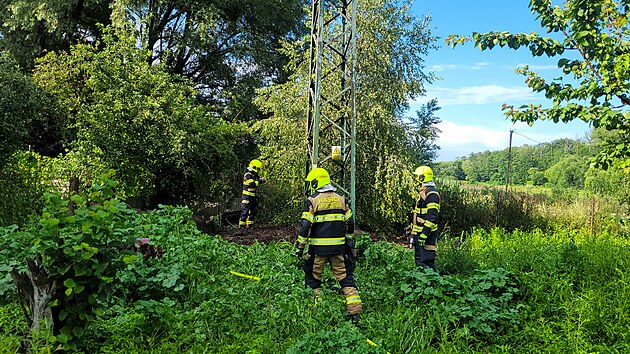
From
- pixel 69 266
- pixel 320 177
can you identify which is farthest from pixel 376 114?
pixel 69 266

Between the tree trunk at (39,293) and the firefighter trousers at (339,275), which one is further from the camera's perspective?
the firefighter trousers at (339,275)

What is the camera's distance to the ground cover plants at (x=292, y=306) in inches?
136

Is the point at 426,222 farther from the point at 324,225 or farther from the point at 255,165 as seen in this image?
the point at 255,165

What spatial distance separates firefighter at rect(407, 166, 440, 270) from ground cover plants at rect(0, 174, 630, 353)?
0.61 m

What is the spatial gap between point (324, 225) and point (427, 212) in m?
2.29

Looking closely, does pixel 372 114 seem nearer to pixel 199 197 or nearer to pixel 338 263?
pixel 199 197

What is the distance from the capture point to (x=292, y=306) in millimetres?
4609

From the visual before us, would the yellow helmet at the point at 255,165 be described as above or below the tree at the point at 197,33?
below

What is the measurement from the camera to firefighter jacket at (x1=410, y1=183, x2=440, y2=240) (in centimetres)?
664

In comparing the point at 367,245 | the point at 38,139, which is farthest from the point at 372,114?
the point at 38,139

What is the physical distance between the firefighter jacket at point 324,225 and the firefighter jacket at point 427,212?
73.9 inches

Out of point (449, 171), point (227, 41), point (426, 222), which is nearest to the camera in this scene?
point (426, 222)

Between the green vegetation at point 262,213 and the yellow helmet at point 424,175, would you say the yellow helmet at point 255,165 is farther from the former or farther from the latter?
the yellow helmet at point 424,175

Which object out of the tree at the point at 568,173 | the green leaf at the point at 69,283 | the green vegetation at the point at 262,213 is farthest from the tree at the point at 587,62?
the tree at the point at 568,173
